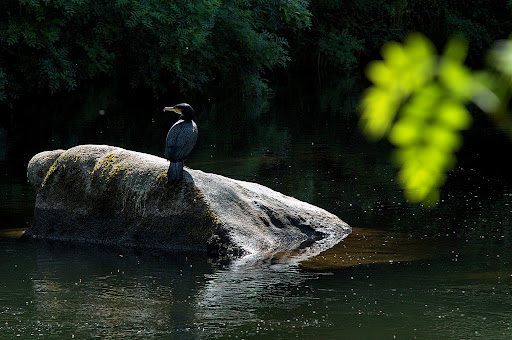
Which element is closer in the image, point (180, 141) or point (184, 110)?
point (180, 141)

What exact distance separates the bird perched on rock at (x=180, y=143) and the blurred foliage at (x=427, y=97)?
7.96m

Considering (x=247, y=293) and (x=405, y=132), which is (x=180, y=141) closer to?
(x=247, y=293)

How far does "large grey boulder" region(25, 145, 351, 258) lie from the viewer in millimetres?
9000

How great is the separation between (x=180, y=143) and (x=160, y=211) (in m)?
0.84

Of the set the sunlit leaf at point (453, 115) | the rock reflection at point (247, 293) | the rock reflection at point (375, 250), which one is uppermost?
the sunlit leaf at point (453, 115)

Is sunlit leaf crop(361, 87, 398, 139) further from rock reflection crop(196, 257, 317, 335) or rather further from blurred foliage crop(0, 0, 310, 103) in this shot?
blurred foliage crop(0, 0, 310, 103)

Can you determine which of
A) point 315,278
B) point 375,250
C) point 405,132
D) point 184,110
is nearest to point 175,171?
point 184,110

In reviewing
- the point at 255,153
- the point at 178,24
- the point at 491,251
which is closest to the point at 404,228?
the point at 491,251

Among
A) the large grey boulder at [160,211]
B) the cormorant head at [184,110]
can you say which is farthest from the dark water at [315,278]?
the cormorant head at [184,110]

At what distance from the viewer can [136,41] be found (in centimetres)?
2667

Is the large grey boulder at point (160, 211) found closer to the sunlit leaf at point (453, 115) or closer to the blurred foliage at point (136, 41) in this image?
the sunlit leaf at point (453, 115)

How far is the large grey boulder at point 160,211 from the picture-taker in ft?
29.5

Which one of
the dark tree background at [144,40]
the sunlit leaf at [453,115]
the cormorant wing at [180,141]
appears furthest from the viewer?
the dark tree background at [144,40]

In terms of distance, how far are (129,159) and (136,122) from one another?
540 inches
